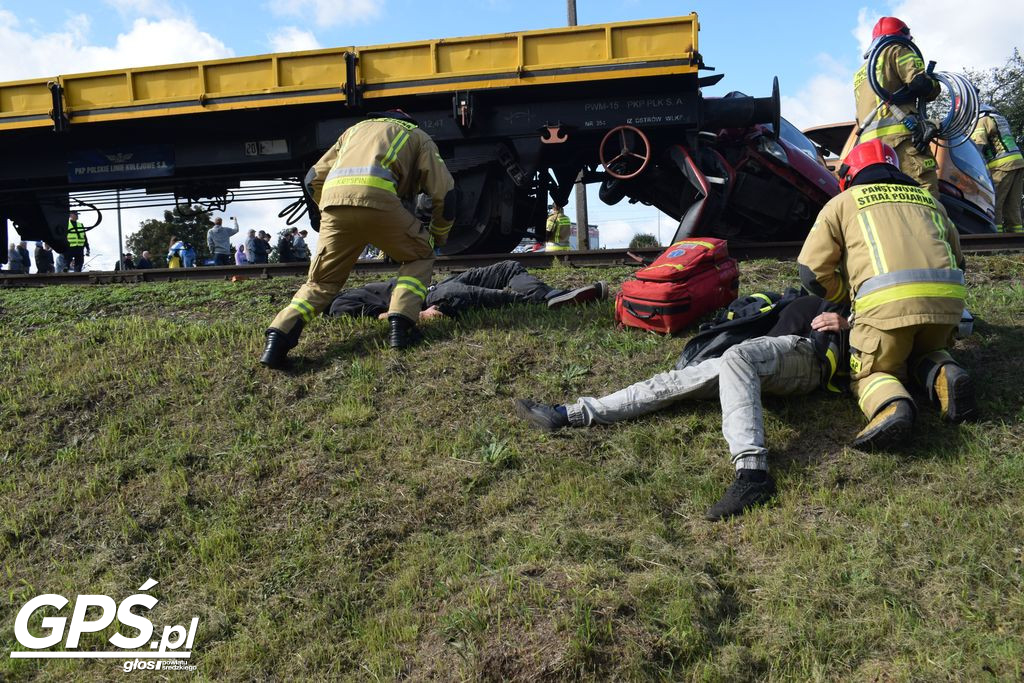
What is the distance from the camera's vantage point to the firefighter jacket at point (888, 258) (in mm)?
3734

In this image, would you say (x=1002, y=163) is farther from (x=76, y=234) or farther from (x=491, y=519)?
(x=76, y=234)

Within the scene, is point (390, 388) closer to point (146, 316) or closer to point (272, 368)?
point (272, 368)

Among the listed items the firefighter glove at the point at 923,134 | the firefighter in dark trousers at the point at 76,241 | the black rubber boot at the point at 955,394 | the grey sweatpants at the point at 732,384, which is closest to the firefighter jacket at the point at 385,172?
the grey sweatpants at the point at 732,384

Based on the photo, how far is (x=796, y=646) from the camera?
2.70 meters

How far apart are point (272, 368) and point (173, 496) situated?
135 centimetres

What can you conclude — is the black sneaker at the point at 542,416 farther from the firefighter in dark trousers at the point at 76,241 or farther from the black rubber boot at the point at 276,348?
the firefighter in dark trousers at the point at 76,241

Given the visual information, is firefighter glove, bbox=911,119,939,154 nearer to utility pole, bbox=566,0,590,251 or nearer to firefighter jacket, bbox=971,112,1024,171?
firefighter jacket, bbox=971,112,1024,171

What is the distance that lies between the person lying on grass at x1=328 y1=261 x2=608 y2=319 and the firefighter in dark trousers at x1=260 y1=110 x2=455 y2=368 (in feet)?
1.21

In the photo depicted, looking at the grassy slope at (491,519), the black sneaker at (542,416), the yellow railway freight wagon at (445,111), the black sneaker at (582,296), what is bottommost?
the grassy slope at (491,519)

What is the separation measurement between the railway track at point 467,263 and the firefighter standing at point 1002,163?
10.4 feet

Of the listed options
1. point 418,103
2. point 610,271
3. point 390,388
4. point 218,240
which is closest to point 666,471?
point 390,388

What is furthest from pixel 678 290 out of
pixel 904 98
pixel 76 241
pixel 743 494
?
pixel 76 241

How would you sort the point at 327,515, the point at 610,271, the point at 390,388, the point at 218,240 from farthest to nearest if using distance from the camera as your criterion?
the point at 218,240 → the point at 610,271 → the point at 390,388 → the point at 327,515

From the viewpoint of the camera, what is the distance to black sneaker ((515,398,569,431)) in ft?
13.6
